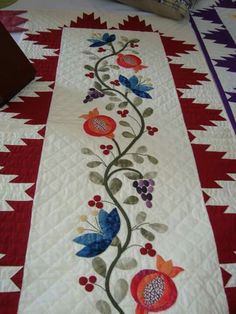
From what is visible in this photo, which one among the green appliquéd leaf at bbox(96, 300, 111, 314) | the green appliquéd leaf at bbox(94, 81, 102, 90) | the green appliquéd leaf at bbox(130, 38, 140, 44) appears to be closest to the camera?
the green appliquéd leaf at bbox(96, 300, 111, 314)

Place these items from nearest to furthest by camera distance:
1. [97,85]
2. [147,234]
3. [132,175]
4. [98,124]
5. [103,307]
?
1. [103,307]
2. [147,234]
3. [132,175]
4. [98,124]
5. [97,85]

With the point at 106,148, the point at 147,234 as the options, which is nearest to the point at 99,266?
the point at 147,234

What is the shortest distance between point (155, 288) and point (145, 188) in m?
0.25

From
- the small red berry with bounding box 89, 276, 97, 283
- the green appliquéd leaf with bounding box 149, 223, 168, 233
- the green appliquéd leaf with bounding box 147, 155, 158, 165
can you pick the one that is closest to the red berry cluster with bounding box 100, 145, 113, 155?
the green appliquéd leaf with bounding box 147, 155, 158, 165

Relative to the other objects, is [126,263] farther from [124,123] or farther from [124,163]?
[124,123]

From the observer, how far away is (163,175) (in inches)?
36.4

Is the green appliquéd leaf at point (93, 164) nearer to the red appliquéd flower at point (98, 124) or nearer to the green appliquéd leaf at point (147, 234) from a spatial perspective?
the red appliquéd flower at point (98, 124)

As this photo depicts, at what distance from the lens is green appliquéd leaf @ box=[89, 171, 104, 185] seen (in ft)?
2.93

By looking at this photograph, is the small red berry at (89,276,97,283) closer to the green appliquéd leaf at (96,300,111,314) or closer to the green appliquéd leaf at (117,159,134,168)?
the green appliquéd leaf at (96,300,111,314)

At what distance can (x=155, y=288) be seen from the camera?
74 cm

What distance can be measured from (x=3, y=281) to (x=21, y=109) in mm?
509

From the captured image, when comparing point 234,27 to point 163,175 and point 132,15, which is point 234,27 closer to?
point 132,15

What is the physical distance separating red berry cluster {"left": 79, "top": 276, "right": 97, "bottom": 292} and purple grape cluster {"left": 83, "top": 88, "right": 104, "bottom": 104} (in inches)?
21.6

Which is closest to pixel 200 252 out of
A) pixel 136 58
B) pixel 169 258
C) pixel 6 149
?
Result: pixel 169 258
